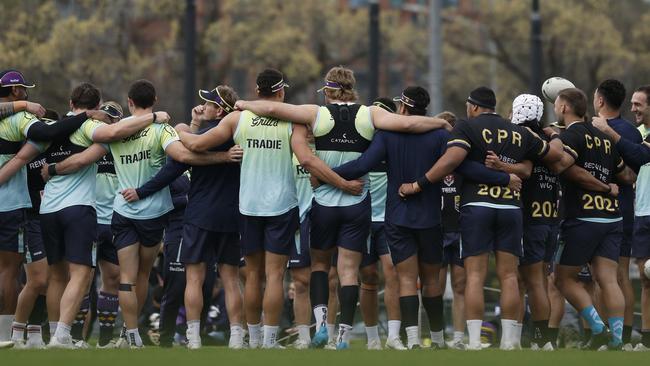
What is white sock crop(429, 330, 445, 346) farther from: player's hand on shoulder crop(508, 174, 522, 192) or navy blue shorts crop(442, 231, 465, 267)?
navy blue shorts crop(442, 231, 465, 267)

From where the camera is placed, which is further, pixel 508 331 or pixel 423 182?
pixel 508 331

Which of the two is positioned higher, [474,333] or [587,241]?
[587,241]

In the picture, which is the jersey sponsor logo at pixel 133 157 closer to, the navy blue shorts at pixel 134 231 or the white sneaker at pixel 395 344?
the navy blue shorts at pixel 134 231

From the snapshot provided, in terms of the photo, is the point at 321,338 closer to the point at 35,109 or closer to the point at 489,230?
the point at 489,230

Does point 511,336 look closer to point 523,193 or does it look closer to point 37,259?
point 523,193

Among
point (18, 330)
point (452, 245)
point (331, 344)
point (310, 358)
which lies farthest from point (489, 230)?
point (18, 330)

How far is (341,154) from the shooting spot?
1336cm

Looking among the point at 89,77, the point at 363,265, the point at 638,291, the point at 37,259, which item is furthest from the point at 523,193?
the point at 89,77

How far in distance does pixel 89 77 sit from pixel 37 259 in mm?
30355

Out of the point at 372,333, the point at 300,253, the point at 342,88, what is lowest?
the point at 372,333

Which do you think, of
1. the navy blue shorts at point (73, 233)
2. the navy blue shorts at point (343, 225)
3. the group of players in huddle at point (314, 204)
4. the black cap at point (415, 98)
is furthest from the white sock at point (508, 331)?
the navy blue shorts at point (73, 233)

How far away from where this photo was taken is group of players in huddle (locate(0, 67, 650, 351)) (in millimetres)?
13219

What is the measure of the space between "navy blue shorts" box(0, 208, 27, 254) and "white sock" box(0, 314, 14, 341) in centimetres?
70

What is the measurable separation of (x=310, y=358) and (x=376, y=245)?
3.49 meters
